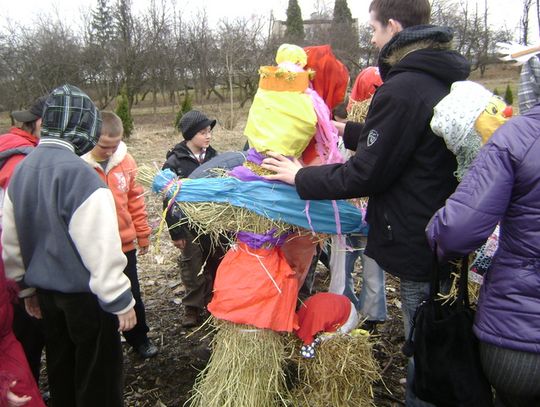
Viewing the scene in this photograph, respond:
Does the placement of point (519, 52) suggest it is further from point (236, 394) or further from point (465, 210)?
point (236, 394)

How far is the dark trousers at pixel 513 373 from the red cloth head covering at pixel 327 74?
136cm

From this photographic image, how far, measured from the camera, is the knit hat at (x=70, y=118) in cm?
214

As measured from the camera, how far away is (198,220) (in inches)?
88.9

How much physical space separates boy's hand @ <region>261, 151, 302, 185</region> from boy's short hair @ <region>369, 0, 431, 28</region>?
723 millimetres

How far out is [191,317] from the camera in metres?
3.96

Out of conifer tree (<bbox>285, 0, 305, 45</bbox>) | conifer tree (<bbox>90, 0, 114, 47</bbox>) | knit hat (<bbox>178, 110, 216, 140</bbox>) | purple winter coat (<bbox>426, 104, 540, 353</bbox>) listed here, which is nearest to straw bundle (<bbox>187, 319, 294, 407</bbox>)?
purple winter coat (<bbox>426, 104, 540, 353</bbox>)

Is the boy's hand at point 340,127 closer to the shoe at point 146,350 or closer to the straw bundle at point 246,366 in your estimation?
the straw bundle at point 246,366

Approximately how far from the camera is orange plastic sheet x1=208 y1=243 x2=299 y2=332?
221 centimetres

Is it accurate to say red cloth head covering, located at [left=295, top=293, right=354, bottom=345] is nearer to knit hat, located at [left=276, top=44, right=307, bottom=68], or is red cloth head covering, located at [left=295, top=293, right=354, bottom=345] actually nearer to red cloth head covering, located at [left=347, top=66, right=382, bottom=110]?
knit hat, located at [left=276, top=44, right=307, bottom=68]

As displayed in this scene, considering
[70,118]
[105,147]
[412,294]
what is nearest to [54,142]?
[70,118]

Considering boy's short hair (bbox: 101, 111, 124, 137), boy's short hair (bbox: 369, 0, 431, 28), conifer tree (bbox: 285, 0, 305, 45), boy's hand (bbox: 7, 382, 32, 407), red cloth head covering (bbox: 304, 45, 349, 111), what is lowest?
boy's hand (bbox: 7, 382, 32, 407)

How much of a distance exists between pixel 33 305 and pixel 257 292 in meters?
1.11

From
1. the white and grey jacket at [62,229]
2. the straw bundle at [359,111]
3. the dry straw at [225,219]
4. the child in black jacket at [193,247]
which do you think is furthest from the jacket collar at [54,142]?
the straw bundle at [359,111]

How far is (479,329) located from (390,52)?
1150 millimetres
